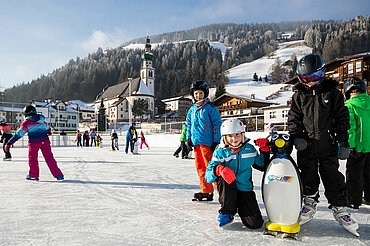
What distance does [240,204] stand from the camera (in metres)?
2.49

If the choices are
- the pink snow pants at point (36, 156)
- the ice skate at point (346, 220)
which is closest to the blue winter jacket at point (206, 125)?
the ice skate at point (346, 220)

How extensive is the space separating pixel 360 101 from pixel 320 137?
110 cm

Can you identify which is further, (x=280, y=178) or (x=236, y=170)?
(x=236, y=170)

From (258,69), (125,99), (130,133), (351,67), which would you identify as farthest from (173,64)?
(130,133)

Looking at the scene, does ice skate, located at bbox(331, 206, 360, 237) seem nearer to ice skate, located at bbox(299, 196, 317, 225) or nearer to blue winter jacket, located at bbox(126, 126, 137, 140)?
ice skate, located at bbox(299, 196, 317, 225)

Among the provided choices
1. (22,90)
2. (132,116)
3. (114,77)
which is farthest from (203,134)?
(22,90)

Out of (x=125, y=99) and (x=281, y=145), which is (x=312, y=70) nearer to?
(x=281, y=145)

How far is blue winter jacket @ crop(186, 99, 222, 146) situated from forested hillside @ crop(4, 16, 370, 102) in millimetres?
98534

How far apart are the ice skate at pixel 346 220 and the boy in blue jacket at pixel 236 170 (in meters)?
0.70

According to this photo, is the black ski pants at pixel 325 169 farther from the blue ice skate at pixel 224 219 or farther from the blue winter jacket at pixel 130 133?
the blue winter jacket at pixel 130 133

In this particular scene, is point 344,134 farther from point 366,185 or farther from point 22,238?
point 22,238

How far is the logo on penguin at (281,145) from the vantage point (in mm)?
2230

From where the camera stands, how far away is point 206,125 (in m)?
3.33

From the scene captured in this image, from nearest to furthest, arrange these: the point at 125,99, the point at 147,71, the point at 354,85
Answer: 1. the point at 354,85
2. the point at 125,99
3. the point at 147,71
